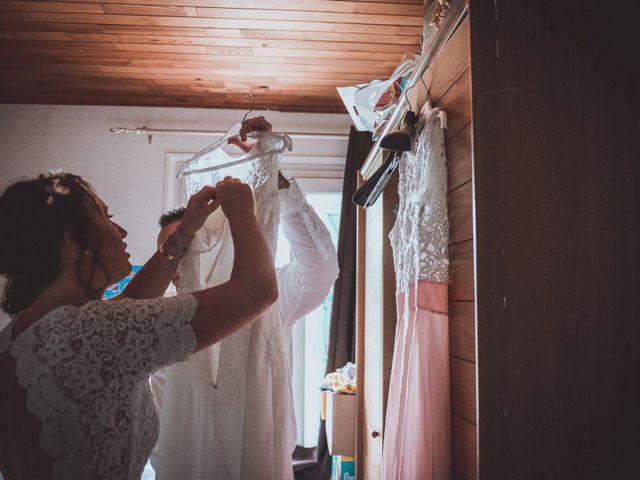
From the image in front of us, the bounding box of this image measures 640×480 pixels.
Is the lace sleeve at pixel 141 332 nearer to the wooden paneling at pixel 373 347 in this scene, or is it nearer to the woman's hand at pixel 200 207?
the woman's hand at pixel 200 207

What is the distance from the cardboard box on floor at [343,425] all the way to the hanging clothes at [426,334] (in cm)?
93

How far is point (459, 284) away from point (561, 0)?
0.60 metres

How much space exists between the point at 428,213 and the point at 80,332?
748 mm

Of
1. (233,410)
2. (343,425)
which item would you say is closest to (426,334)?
(233,410)

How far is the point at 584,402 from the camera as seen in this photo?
2.38ft

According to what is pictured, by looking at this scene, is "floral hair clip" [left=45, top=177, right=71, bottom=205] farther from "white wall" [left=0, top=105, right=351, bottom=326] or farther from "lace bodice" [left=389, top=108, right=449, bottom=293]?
"white wall" [left=0, top=105, right=351, bottom=326]

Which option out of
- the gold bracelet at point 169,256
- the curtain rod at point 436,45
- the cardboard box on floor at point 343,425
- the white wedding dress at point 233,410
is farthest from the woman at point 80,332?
the cardboard box on floor at point 343,425

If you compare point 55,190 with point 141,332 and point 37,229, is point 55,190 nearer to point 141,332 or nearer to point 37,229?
point 37,229

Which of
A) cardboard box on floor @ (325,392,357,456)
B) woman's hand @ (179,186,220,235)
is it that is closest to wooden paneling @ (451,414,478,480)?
woman's hand @ (179,186,220,235)

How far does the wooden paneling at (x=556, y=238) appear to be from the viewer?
72cm

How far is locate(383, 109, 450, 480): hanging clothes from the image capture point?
915mm

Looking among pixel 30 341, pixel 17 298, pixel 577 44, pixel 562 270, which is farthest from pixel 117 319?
pixel 577 44

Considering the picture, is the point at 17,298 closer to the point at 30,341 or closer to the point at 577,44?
the point at 30,341

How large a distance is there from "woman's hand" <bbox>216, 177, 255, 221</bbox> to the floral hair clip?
0.30 metres
